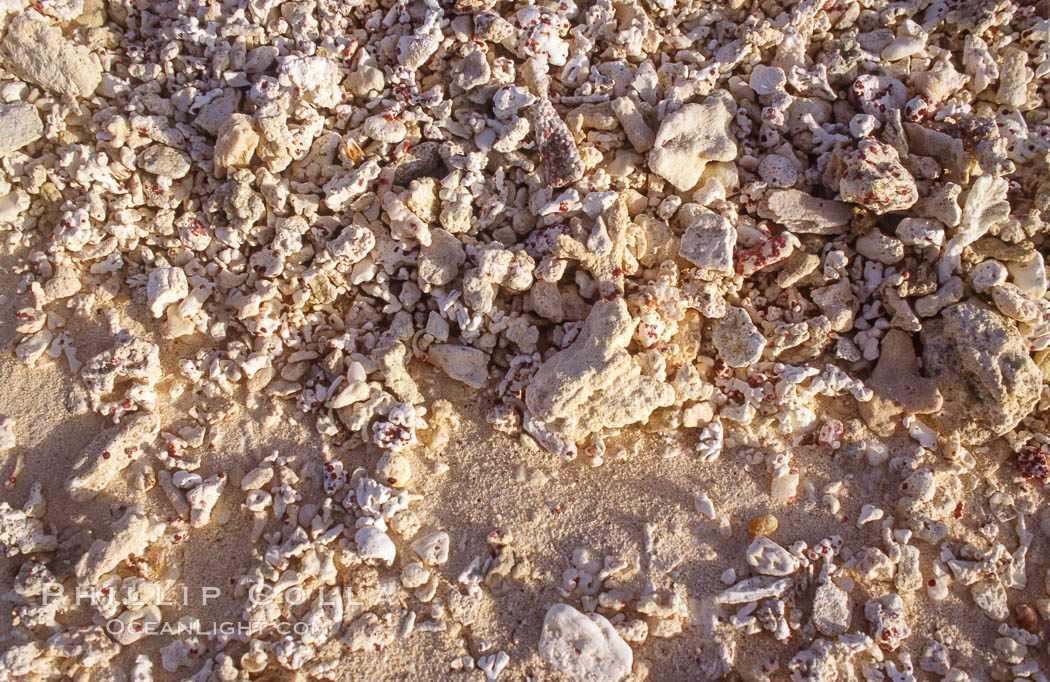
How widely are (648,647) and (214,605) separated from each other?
144 centimetres

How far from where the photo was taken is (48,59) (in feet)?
9.01

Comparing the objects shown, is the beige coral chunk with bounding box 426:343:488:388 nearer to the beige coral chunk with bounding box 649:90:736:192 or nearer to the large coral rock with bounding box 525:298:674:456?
the large coral rock with bounding box 525:298:674:456

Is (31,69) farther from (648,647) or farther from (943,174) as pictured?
(943,174)

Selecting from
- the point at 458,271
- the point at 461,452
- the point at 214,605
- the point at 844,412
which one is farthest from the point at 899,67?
the point at 214,605

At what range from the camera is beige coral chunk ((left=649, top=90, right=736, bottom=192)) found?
2615 mm

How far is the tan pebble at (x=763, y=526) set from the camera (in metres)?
2.40

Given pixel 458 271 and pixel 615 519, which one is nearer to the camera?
pixel 615 519

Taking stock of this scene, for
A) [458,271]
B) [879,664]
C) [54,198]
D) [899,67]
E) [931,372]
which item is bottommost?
[879,664]

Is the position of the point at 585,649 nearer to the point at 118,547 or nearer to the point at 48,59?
the point at 118,547

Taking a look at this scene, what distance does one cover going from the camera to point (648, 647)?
227 centimetres

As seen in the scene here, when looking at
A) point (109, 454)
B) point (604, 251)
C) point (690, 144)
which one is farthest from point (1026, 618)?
point (109, 454)

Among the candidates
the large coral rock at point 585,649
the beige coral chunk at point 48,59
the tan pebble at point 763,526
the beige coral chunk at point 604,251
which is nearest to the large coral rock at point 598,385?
the beige coral chunk at point 604,251

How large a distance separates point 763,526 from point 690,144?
4.58 ft

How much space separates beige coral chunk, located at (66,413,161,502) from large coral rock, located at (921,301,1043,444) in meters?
2.82
